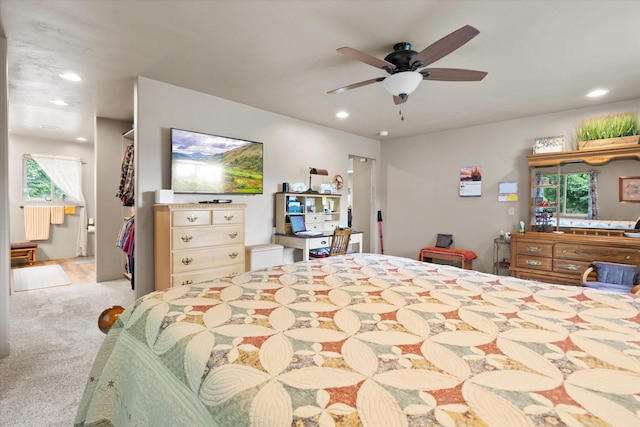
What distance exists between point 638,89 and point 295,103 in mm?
3987

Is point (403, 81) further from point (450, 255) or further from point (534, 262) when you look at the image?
point (450, 255)

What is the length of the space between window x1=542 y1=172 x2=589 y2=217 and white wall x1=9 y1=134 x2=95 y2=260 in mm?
8882

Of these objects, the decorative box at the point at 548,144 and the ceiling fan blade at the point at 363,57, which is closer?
the ceiling fan blade at the point at 363,57

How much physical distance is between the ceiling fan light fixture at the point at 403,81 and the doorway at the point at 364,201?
11.3 feet

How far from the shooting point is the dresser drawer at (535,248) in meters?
4.11

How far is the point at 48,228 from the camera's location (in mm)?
6520

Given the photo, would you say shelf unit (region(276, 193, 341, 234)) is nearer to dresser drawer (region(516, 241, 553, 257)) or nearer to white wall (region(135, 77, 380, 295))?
white wall (region(135, 77, 380, 295))

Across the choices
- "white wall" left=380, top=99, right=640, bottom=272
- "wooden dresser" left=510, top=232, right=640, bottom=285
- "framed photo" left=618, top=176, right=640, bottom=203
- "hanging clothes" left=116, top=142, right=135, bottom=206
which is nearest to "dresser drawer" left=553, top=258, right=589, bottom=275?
"wooden dresser" left=510, top=232, right=640, bottom=285

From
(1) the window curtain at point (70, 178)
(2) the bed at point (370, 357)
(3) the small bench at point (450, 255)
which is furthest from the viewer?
(1) the window curtain at point (70, 178)

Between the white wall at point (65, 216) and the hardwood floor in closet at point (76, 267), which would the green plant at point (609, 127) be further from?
the white wall at point (65, 216)

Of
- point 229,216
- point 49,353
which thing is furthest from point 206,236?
point 49,353

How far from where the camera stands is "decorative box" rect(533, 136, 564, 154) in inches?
168

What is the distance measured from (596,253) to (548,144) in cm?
156

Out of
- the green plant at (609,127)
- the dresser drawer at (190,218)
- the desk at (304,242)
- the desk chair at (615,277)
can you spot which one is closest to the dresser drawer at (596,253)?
the desk chair at (615,277)
